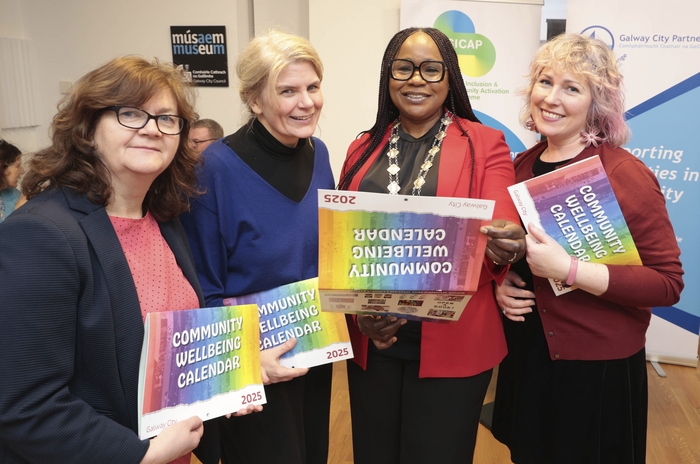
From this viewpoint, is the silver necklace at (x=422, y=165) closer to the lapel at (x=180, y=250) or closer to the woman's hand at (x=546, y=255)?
the woman's hand at (x=546, y=255)

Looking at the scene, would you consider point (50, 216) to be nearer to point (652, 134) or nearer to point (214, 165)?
point (214, 165)

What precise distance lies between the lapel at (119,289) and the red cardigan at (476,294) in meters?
0.75

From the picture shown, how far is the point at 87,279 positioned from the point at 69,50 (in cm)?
455

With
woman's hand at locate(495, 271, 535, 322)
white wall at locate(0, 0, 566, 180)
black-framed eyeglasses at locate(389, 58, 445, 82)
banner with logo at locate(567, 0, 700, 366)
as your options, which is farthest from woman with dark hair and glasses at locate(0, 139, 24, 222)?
banner with logo at locate(567, 0, 700, 366)

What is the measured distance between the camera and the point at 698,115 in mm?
3676

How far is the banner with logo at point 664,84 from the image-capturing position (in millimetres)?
3641

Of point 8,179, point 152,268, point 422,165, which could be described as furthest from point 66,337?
point 8,179

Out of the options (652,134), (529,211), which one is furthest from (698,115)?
(529,211)

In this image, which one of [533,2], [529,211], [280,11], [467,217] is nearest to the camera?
[467,217]

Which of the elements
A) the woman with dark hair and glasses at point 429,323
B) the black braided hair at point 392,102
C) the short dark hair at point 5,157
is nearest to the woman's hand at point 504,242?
the woman with dark hair and glasses at point 429,323

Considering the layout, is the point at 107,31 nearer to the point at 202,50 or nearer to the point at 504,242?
the point at 202,50

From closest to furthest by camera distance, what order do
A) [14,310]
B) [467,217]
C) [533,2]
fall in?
1. [14,310]
2. [467,217]
3. [533,2]

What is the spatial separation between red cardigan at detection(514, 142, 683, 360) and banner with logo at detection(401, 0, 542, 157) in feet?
8.10

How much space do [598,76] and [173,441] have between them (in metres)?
1.61
